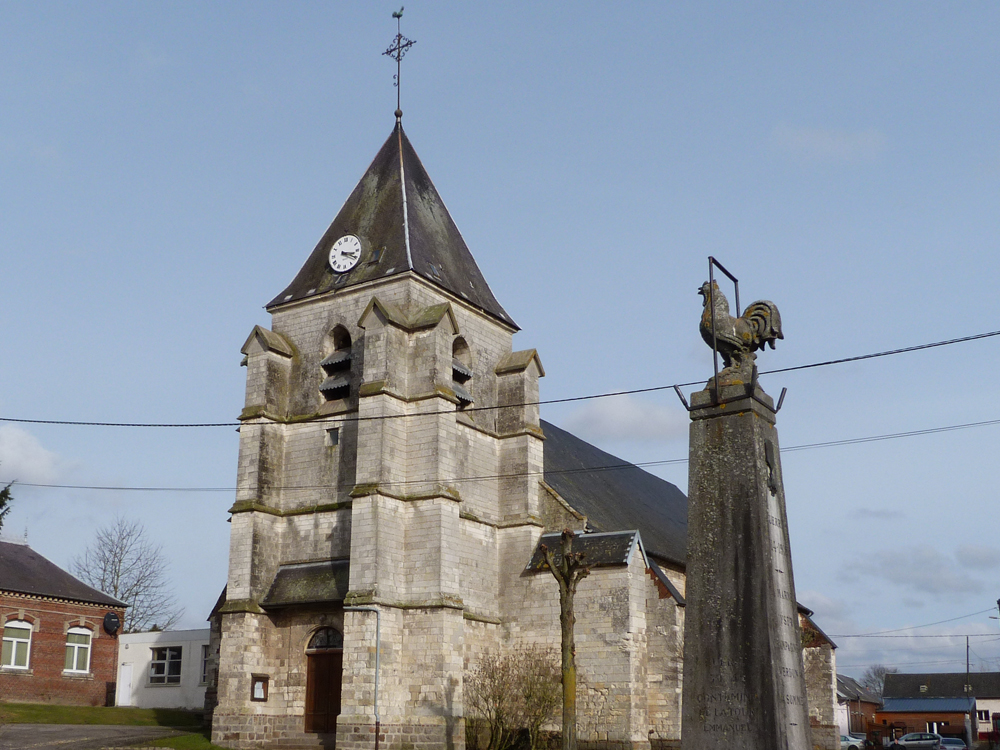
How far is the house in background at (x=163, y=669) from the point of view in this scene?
3784 cm

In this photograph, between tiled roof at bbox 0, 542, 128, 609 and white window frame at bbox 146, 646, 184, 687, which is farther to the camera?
white window frame at bbox 146, 646, 184, 687

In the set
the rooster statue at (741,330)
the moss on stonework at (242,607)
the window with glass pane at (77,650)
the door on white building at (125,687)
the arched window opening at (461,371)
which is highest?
the arched window opening at (461,371)

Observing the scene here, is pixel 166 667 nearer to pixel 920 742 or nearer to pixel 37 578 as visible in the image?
pixel 37 578

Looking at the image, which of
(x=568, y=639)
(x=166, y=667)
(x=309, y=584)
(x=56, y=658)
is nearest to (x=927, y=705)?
(x=166, y=667)

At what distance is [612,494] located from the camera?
1373 inches

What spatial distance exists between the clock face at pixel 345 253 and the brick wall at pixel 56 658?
55.8 ft

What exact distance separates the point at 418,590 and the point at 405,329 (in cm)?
669

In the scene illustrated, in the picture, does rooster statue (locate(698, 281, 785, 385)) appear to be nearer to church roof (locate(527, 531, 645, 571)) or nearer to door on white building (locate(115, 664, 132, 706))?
church roof (locate(527, 531, 645, 571))

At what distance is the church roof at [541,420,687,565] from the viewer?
30766 millimetres

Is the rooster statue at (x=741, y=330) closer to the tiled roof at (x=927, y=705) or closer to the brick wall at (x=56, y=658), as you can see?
the brick wall at (x=56, y=658)

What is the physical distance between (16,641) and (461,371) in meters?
19.2

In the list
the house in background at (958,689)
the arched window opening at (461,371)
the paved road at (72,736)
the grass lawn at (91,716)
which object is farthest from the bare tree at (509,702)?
the house in background at (958,689)

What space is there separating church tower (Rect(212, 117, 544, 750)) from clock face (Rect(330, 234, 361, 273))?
1.8 inches

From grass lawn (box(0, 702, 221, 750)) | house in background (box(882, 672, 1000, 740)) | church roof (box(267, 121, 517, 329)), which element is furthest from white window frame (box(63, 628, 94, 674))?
house in background (box(882, 672, 1000, 740))
